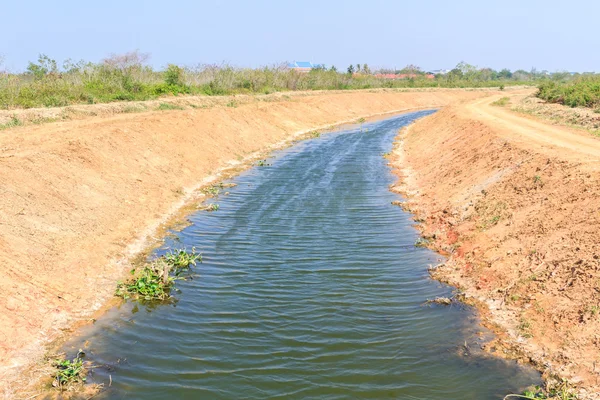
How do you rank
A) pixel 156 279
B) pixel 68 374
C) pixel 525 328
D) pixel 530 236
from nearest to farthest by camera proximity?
pixel 68 374 < pixel 525 328 < pixel 156 279 < pixel 530 236

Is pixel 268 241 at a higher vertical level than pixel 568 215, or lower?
lower

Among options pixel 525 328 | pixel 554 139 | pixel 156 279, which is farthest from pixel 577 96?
pixel 156 279

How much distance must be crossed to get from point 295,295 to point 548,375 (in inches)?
230

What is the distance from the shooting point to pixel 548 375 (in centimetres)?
841

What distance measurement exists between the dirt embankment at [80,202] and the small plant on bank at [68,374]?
0.67 metres

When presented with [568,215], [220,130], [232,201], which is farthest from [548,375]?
[220,130]

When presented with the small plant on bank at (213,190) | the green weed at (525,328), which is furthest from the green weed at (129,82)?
the green weed at (525,328)

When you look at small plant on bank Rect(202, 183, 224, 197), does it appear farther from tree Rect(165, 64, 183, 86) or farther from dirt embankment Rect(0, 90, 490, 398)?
tree Rect(165, 64, 183, 86)

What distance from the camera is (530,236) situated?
1280 centimetres

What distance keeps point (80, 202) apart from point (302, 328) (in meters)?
10.4

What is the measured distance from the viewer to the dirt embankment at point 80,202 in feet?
34.4

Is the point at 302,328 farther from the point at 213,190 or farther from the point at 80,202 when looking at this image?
the point at 213,190

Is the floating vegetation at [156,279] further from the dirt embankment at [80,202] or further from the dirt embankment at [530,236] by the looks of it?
the dirt embankment at [530,236]

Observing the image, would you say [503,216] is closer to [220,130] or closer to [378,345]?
[378,345]
